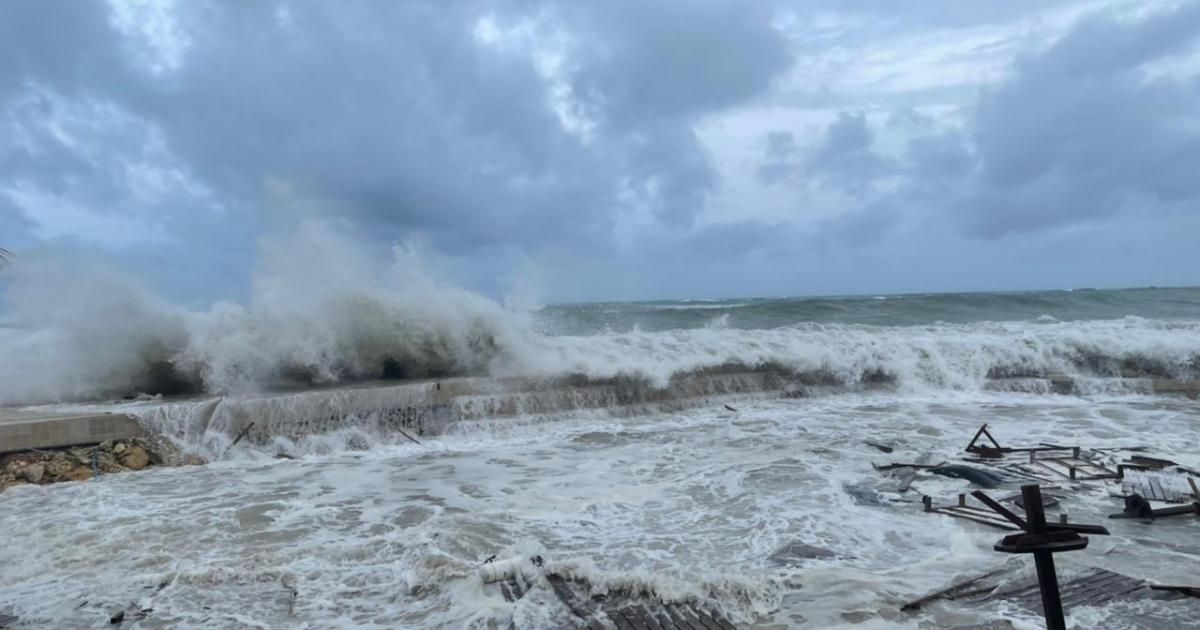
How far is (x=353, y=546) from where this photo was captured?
584 cm

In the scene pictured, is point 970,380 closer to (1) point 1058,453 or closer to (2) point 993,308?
(1) point 1058,453

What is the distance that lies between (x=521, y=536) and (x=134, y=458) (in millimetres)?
6467

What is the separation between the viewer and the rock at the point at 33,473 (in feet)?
26.8

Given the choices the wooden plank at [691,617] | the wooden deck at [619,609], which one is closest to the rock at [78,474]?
the wooden deck at [619,609]

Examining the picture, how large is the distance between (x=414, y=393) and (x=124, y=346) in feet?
18.9

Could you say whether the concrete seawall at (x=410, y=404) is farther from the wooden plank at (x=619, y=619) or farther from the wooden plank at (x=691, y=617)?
the wooden plank at (x=691, y=617)

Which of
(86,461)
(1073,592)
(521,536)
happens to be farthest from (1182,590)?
(86,461)

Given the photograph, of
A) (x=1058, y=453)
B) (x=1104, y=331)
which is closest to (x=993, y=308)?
(x=1104, y=331)

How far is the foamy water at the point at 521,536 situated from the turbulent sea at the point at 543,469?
3cm

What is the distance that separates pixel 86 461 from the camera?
28.5 feet

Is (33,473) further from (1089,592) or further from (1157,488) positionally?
(1157,488)

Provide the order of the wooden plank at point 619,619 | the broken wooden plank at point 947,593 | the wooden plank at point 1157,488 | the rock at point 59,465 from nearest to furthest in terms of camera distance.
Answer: the wooden plank at point 619,619
the broken wooden plank at point 947,593
the wooden plank at point 1157,488
the rock at point 59,465

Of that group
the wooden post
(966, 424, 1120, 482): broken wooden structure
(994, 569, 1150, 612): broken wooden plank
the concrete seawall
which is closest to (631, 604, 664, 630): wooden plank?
the wooden post

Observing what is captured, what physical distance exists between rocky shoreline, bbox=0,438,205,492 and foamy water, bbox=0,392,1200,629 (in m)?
0.49
